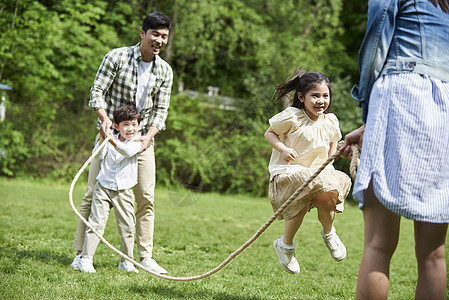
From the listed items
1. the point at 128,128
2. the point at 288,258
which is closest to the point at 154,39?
the point at 128,128

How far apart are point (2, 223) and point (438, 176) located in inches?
234

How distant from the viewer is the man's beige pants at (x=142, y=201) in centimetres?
497

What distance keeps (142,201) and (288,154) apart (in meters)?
1.69

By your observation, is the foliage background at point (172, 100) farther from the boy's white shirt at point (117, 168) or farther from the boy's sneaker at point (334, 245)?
the boy's sneaker at point (334, 245)

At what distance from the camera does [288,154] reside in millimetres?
3887

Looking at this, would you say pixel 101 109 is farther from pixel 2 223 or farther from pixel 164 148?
pixel 164 148

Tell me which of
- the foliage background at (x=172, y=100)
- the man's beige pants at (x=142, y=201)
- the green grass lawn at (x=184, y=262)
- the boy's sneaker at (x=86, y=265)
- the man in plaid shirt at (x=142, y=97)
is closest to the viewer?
the green grass lawn at (x=184, y=262)

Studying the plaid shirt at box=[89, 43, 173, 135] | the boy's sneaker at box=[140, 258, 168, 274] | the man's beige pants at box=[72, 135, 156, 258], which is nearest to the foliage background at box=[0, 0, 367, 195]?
the plaid shirt at box=[89, 43, 173, 135]

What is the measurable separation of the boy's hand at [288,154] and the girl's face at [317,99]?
42 centimetres

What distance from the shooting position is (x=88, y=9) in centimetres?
1698

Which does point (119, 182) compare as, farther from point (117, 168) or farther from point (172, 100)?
point (172, 100)

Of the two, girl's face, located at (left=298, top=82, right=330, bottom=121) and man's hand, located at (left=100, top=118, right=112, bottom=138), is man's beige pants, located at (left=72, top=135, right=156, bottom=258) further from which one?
girl's face, located at (left=298, top=82, right=330, bottom=121)

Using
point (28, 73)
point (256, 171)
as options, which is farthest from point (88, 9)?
point (256, 171)

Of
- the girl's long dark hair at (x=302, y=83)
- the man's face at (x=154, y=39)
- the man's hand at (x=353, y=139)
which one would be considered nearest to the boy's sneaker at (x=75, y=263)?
the man's face at (x=154, y=39)
